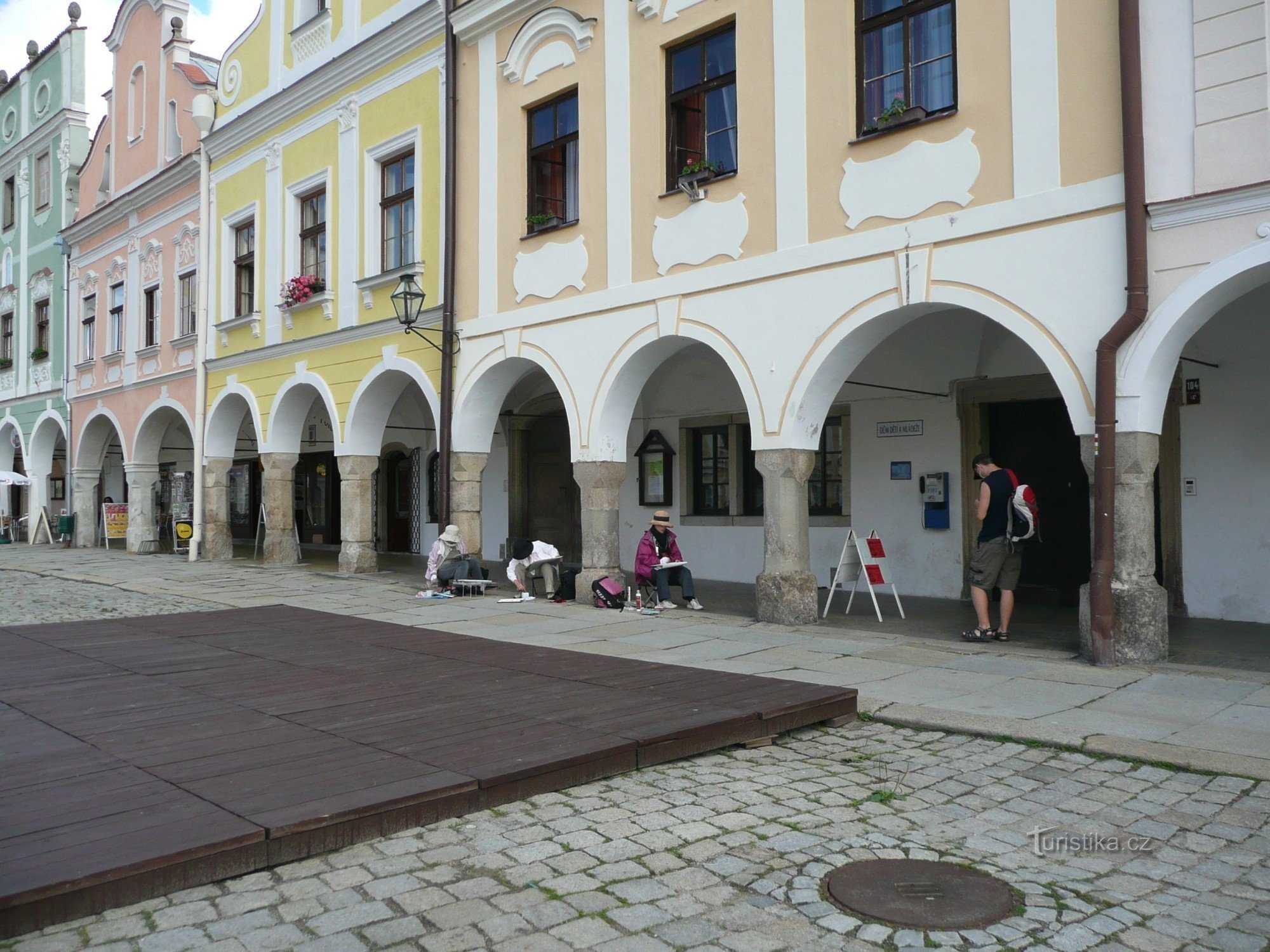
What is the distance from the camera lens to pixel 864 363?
12250mm

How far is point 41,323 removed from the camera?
2678 cm

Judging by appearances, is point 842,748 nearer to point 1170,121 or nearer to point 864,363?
point 1170,121

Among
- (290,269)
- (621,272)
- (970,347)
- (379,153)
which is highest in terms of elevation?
(379,153)

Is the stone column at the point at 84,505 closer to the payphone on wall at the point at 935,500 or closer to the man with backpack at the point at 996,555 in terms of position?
the payphone on wall at the point at 935,500

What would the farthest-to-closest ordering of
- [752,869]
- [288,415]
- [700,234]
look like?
1. [288,415]
2. [700,234]
3. [752,869]

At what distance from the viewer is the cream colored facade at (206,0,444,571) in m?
14.6

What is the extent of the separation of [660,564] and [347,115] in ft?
28.8

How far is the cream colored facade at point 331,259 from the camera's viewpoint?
576 inches

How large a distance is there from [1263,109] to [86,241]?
24.0m

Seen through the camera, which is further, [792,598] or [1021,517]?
[792,598]

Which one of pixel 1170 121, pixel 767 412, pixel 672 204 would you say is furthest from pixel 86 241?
pixel 1170 121

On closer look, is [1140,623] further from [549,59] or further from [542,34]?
→ [542,34]

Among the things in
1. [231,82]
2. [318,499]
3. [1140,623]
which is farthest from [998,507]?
[318,499]

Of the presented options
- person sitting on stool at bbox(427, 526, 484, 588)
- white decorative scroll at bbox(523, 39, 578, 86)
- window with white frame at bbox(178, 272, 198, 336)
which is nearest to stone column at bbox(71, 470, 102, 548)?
window with white frame at bbox(178, 272, 198, 336)
